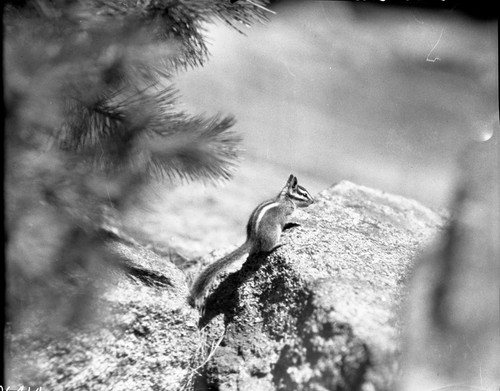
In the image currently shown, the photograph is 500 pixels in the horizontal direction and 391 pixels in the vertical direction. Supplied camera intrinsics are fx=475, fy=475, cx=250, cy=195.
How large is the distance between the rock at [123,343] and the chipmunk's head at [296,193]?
0.66m

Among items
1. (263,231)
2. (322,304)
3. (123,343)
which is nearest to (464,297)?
(322,304)

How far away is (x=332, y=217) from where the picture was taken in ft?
7.34

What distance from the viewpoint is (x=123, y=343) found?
1.81 metres

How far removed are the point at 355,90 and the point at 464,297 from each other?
3.05ft

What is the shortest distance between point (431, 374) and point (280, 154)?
106cm

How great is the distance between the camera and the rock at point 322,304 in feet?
4.47

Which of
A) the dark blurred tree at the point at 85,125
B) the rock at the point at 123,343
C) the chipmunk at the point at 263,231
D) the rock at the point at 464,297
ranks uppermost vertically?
the dark blurred tree at the point at 85,125

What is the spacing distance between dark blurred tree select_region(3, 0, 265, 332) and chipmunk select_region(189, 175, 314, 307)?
18.2 inches

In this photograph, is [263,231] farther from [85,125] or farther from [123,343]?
[85,125]

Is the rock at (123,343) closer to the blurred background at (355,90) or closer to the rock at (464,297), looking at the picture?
the blurred background at (355,90)

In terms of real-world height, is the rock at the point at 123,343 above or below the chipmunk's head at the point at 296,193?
below

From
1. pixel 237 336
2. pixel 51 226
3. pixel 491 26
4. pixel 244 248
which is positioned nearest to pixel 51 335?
pixel 51 226

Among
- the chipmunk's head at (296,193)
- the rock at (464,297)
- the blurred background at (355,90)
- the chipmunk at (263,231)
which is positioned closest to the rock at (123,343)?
the chipmunk at (263,231)

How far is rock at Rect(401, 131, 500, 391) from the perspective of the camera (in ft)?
5.13
